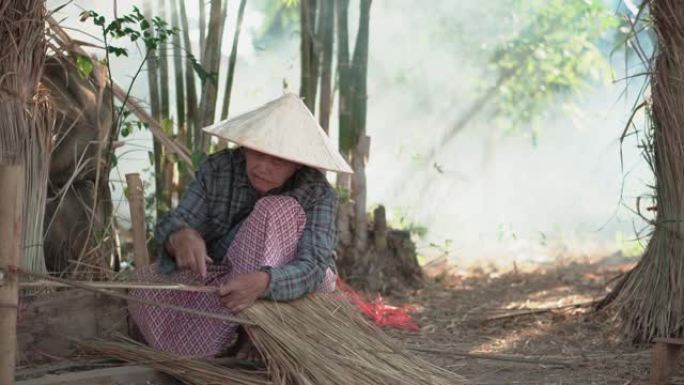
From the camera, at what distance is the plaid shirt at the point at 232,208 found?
3393 millimetres

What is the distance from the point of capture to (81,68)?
13.4ft

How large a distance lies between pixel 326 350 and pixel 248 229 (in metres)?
0.47

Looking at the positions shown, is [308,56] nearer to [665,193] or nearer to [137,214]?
[137,214]

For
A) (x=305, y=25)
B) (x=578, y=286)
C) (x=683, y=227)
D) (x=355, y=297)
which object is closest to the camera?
(x=683, y=227)

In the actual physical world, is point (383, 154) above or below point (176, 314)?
above

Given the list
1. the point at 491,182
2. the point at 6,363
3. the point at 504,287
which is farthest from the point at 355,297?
the point at 491,182

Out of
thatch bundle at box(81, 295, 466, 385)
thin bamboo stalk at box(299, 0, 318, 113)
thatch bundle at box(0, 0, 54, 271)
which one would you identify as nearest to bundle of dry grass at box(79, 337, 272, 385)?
thatch bundle at box(81, 295, 466, 385)

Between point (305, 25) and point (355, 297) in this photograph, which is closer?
point (355, 297)

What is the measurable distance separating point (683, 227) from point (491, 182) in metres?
4.86

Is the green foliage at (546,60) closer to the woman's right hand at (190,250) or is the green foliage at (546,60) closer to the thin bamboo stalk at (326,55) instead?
the thin bamboo stalk at (326,55)

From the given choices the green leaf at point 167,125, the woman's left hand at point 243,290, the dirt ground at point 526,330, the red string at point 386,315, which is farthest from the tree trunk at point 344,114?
the woman's left hand at point 243,290

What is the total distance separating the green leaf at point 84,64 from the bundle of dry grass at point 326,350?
1.42 meters

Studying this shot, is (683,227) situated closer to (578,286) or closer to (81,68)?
(578,286)

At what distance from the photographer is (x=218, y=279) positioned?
3434 millimetres
